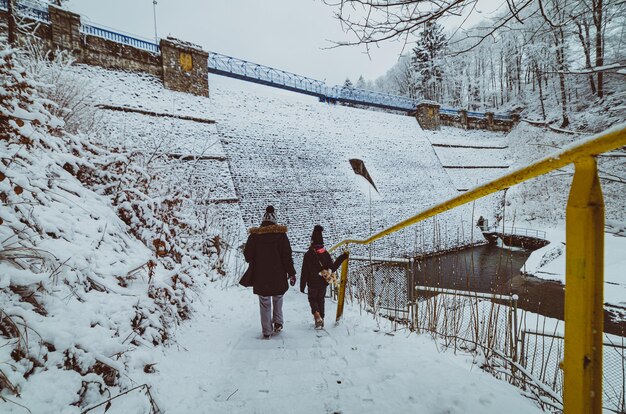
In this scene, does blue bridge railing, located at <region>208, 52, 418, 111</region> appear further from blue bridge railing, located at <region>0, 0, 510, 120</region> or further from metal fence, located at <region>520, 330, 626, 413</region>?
metal fence, located at <region>520, 330, 626, 413</region>

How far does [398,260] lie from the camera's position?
12.5ft

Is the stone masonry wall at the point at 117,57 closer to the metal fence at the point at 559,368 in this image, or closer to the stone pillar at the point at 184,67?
the stone pillar at the point at 184,67

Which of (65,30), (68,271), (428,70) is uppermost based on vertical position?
(428,70)

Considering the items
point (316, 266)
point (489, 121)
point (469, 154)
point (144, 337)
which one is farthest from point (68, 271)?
point (489, 121)

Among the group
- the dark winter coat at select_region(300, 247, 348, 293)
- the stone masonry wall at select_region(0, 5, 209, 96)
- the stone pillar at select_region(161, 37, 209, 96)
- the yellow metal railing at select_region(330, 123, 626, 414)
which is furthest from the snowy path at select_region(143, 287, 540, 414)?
the stone pillar at select_region(161, 37, 209, 96)

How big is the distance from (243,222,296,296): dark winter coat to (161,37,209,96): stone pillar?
46.7ft

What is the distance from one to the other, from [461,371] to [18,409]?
85.2 inches

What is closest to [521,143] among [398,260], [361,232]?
[361,232]

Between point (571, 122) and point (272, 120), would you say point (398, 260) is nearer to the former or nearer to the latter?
point (272, 120)

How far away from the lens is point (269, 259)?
3326mm

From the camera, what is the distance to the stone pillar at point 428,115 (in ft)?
78.8

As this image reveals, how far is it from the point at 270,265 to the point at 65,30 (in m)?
14.9

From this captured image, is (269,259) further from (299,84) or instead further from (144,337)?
(299,84)

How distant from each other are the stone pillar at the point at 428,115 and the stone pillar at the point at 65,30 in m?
22.9
